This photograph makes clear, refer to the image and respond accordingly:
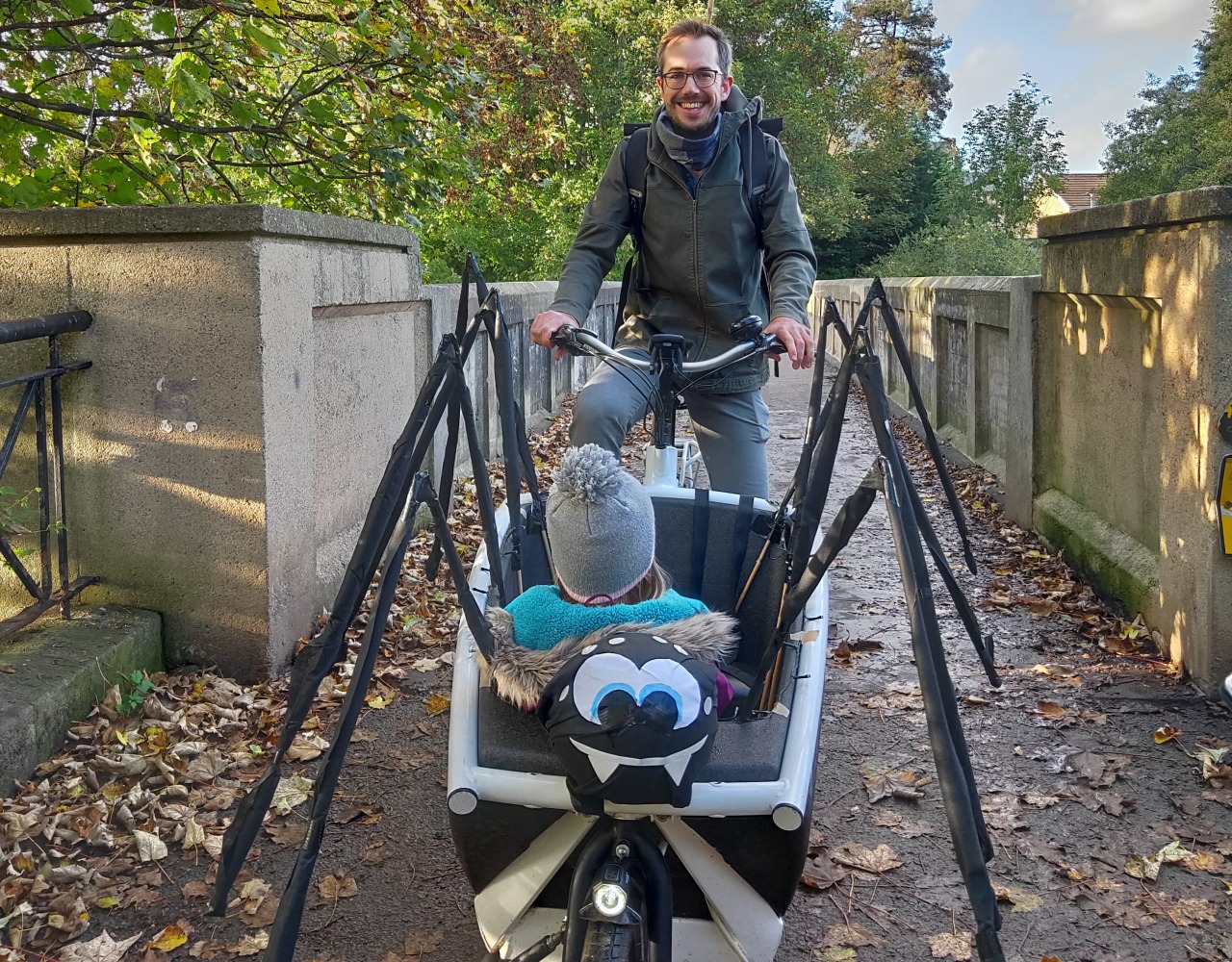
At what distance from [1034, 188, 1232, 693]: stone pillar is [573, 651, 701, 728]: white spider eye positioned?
305cm

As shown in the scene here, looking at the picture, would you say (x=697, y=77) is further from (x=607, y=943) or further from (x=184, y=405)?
(x=607, y=943)

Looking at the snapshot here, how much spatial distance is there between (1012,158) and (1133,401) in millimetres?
24836

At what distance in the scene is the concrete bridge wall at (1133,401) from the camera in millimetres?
4250

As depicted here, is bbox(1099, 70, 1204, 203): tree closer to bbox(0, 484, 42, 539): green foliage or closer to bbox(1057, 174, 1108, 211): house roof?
bbox(1057, 174, 1108, 211): house roof

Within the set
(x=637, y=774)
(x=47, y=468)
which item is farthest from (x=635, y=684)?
(x=47, y=468)

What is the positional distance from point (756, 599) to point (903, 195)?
40.8 metres

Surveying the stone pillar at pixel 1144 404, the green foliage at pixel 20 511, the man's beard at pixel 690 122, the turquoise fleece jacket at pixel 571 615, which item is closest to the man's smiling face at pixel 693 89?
the man's beard at pixel 690 122

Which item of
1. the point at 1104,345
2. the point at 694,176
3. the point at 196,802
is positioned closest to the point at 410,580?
the point at 196,802

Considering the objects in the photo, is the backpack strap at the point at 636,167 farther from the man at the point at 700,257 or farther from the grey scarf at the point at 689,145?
the grey scarf at the point at 689,145

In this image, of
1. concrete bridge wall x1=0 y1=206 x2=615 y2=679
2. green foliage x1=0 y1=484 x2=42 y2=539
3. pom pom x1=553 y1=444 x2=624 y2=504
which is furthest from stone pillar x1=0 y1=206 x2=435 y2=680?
pom pom x1=553 y1=444 x2=624 y2=504

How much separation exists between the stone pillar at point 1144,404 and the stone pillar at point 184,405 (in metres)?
3.39

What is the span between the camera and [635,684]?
6.40 feet

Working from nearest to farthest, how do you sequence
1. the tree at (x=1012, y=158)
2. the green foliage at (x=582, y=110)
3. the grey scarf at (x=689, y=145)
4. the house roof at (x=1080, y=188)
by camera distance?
the grey scarf at (x=689, y=145), the green foliage at (x=582, y=110), the tree at (x=1012, y=158), the house roof at (x=1080, y=188)

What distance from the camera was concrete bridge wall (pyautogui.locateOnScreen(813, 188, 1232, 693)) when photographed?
4.25m
